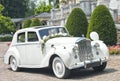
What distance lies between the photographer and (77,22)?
23.8m

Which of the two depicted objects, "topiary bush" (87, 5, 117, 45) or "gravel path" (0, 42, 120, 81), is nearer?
"gravel path" (0, 42, 120, 81)

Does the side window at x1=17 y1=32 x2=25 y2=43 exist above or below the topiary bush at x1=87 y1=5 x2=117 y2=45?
above

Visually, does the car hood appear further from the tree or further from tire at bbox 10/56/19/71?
the tree

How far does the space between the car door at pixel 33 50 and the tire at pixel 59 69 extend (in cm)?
91

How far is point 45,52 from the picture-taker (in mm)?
13406

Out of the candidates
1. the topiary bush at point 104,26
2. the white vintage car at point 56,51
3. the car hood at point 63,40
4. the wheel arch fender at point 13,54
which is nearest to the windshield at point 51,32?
the white vintage car at point 56,51

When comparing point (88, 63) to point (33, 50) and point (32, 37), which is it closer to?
point (33, 50)

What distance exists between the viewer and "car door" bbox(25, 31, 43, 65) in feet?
45.3

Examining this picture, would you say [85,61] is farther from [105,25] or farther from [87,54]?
[105,25]

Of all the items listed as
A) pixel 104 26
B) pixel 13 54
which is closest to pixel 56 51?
pixel 13 54

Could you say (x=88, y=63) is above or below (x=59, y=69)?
above

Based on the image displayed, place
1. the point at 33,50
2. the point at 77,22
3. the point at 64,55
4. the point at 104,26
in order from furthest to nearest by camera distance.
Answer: the point at 77,22
the point at 104,26
the point at 33,50
the point at 64,55

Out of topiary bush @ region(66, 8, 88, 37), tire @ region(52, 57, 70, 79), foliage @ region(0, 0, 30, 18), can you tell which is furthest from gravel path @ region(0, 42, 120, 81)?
foliage @ region(0, 0, 30, 18)

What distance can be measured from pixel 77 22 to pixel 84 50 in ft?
36.4
